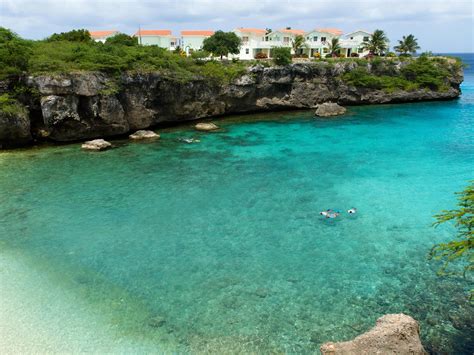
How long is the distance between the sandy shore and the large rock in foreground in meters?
6.20

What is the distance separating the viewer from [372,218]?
68.3 ft

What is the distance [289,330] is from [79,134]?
3195cm

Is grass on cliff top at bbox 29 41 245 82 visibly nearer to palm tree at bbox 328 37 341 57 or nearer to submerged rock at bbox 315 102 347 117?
submerged rock at bbox 315 102 347 117

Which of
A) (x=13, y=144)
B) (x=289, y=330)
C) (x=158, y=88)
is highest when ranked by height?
(x=158, y=88)

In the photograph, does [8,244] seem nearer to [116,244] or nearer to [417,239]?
[116,244]

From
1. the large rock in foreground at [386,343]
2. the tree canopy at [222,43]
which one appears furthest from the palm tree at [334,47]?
the large rock in foreground at [386,343]

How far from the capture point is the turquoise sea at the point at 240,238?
41.3ft

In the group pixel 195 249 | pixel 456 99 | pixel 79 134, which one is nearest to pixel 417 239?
pixel 195 249

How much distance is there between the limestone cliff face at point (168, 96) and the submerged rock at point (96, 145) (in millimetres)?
2938

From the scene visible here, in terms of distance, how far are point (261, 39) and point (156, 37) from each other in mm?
21400

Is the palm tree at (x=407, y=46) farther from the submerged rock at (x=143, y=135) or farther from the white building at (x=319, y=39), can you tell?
the submerged rock at (x=143, y=135)

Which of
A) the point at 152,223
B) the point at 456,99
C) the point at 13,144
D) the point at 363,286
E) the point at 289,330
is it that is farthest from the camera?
the point at 456,99

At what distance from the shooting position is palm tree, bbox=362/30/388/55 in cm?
6806

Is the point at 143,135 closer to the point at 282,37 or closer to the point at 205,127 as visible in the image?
the point at 205,127
